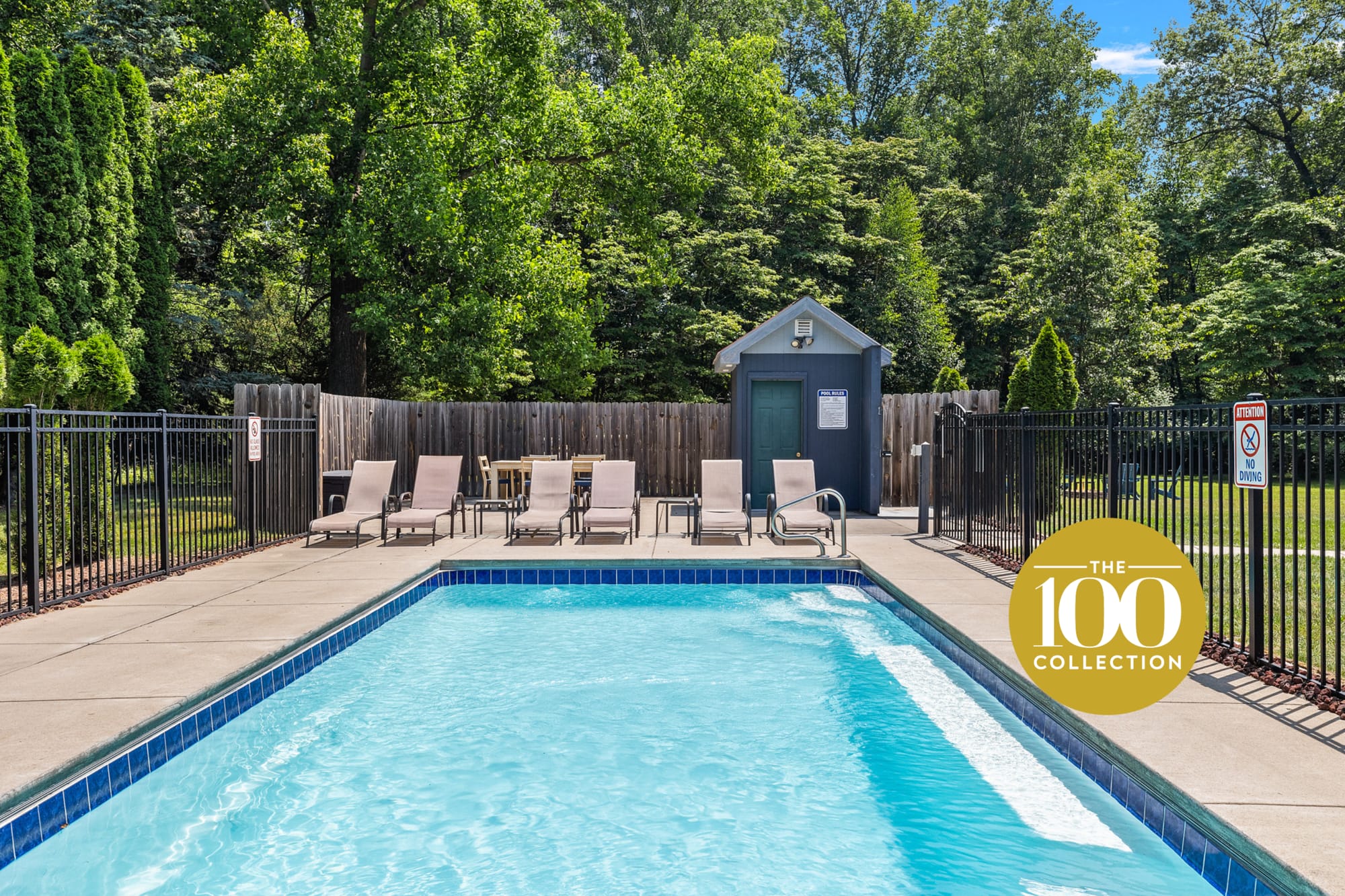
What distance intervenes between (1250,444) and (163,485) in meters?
8.52

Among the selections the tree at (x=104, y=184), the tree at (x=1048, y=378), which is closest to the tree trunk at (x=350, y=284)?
the tree at (x=104, y=184)

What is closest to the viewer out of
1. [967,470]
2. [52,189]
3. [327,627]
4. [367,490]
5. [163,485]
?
[327,627]

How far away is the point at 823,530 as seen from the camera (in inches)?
389

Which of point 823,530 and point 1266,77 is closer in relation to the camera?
point 823,530

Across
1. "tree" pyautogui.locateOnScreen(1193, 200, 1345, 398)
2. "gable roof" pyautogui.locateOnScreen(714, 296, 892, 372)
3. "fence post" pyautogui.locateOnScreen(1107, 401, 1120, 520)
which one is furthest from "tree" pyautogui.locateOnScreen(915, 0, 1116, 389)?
"fence post" pyautogui.locateOnScreen(1107, 401, 1120, 520)

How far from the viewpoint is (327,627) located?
607cm

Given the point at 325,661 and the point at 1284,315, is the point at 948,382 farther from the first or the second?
the point at 325,661

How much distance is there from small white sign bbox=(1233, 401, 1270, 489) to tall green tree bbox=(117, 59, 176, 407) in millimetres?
17346

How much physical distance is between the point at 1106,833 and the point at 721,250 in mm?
23327

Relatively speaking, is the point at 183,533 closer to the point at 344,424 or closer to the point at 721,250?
the point at 344,424

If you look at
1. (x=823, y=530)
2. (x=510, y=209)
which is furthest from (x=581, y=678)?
(x=510, y=209)

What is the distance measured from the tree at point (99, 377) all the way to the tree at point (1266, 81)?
32170 mm

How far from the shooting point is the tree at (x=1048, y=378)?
45.8ft

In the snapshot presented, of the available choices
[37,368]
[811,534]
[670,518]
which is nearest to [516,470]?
[670,518]
